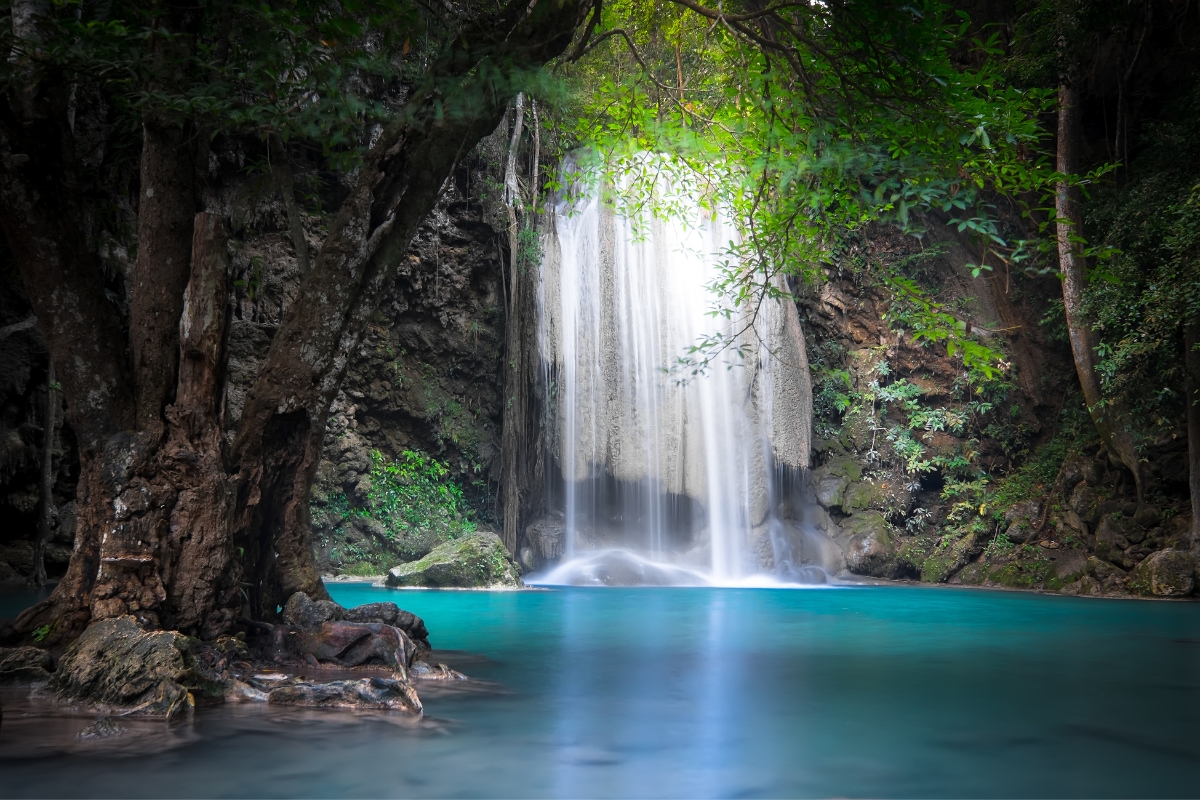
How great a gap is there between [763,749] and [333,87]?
408cm

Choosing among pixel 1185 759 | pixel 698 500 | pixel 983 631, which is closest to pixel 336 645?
pixel 1185 759

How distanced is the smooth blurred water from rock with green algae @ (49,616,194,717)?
224 millimetres

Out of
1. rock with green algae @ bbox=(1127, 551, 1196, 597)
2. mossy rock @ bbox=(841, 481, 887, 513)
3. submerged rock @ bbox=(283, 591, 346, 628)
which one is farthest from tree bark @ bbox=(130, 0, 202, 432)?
mossy rock @ bbox=(841, 481, 887, 513)

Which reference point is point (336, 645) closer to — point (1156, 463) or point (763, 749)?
point (763, 749)

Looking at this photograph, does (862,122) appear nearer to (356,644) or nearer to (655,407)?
(356,644)

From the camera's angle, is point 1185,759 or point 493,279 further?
point 493,279

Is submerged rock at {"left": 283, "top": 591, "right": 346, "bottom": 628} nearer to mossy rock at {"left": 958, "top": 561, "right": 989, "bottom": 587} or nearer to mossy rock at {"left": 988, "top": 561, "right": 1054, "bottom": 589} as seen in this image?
mossy rock at {"left": 988, "top": 561, "right": 1054, "bottom": 589}

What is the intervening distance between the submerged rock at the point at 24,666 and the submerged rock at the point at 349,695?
1.08 metres

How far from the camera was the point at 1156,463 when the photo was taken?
1229cm

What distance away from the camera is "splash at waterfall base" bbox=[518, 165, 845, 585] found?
48.0 ft

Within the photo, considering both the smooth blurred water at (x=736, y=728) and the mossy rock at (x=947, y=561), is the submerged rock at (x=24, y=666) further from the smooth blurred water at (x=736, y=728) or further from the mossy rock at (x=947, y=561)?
the mossy rock at (x=947, y=561)

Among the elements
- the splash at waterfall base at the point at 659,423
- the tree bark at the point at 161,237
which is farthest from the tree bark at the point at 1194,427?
the tree bark at the point at 161,237

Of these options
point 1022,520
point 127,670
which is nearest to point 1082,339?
point 1022,520

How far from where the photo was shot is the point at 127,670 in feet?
11.8
